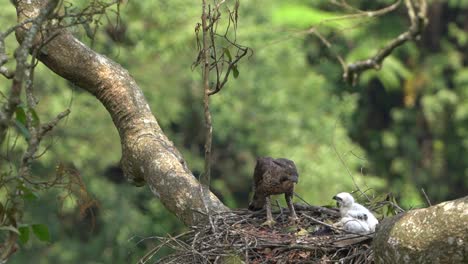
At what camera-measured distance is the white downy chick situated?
17.4 feet

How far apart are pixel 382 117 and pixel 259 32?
7.15 m

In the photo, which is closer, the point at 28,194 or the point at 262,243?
the point at 28,194

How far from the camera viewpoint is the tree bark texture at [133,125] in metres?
5.57

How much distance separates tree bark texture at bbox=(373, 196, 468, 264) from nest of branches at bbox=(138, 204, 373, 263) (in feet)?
2.07

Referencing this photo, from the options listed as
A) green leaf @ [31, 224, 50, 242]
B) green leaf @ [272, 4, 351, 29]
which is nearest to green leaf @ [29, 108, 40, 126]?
green leaf @ [31, 224, 50, 242]

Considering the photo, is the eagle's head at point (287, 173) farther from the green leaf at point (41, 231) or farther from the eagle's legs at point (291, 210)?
the green leaf at point (41, 231)

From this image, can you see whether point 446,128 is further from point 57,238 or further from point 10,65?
point 10,65

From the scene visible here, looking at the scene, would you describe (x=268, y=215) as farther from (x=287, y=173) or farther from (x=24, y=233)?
(x=24, y=233)

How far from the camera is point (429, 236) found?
3.88m

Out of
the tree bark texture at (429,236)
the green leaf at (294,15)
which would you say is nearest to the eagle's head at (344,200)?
the tree bark texture at (429,236)

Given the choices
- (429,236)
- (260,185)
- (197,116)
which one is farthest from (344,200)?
(197,116)

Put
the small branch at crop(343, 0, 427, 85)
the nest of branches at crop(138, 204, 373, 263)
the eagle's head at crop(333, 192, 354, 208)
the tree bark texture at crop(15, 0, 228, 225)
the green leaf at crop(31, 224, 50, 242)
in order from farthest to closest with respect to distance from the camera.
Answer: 1. the small branch at crop(343, 0, 427, 85)
2. the eagle's head at crop(333, 192, 354, 208)
3. the tree bark texture at crop(15, 0, 228, 225)
4. the nest of branches at crop(138, 204, 373, 263)
5. the green leaf at crop(31, 224, 50, 242)

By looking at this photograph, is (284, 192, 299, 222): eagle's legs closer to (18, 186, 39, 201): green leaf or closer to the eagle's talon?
the eagle's talon

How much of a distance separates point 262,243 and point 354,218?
0.57 m
